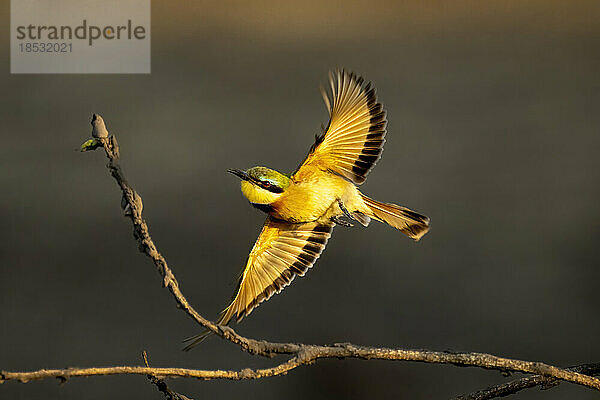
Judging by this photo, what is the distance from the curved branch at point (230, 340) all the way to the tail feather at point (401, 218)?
16.4 inches

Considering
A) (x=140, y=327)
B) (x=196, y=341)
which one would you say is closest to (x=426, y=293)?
(x=140, y=327)

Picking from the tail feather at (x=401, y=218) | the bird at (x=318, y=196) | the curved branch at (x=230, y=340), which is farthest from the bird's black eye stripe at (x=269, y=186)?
the curved branch at (x=230, y=340)

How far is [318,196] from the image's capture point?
122 cm

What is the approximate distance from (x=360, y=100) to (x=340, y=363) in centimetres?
206

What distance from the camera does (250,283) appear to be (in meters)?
1.16

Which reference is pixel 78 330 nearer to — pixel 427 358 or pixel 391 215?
pixel 391 215

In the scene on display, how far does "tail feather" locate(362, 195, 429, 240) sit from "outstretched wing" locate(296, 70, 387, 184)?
101 mm

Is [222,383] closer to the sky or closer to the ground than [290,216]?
closer to the ground

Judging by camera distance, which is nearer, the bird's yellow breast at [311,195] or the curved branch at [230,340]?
the curved branch at [230,340]

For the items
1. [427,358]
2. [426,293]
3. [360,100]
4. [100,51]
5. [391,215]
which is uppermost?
[100,51]

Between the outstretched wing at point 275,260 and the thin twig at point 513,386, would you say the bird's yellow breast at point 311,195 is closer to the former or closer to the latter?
the outstretched wing at point 275,260

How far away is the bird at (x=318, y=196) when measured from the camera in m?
1.15

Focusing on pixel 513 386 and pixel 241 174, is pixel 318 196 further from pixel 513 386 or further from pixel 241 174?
pixel 513 386

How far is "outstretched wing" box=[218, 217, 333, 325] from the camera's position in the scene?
3.72 feet
